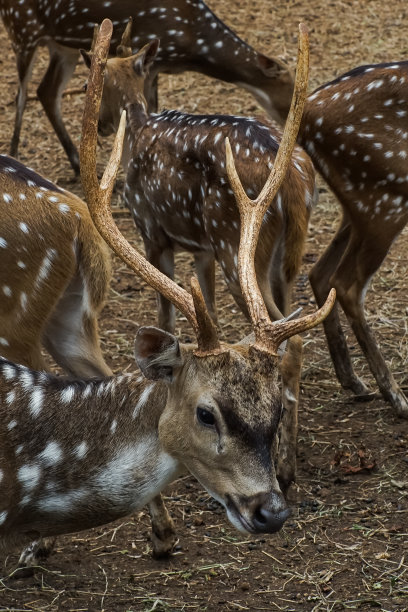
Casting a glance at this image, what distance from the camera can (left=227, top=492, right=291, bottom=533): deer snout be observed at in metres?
3.36

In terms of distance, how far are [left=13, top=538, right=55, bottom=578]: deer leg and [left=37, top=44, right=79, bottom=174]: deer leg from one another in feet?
14.7

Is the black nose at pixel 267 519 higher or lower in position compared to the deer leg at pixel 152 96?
lower

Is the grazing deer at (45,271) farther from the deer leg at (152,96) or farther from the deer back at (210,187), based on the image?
the deer leg at (152,96)

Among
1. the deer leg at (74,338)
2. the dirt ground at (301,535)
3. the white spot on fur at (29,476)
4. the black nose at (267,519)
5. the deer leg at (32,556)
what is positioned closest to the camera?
the black nose at (267,519)

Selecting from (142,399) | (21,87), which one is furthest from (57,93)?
(142,399)

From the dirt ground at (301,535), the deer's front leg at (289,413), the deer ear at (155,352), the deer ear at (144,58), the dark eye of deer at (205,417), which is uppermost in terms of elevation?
the deer ear at (144,58)

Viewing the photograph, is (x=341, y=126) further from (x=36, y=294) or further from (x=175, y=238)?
(x=36, y=294)

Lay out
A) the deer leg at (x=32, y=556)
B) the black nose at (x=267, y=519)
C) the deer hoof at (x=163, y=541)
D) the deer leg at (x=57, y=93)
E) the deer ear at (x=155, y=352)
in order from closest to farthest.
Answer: the black nose at (x=267, y=519) < the deer ear at (x=155, y=352) < the deer leg at (x=32, y=556) < the deer hoof at (x=163, y=541) < the deer leg at (x=57, y=93)

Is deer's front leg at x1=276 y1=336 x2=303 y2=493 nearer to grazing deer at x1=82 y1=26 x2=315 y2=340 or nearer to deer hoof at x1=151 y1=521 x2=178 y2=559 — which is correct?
grazing deer at x1=82 y1=26 x2=315 y2=340

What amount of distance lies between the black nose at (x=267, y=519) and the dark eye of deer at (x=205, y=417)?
30cm

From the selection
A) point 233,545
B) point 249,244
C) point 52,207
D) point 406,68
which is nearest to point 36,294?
point 52,207

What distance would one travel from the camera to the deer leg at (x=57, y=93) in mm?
8416

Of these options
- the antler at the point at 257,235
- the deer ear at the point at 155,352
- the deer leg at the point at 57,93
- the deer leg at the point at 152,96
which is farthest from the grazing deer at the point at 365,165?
the deer leg at the point at 57,93

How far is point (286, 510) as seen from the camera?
3.39 meters
